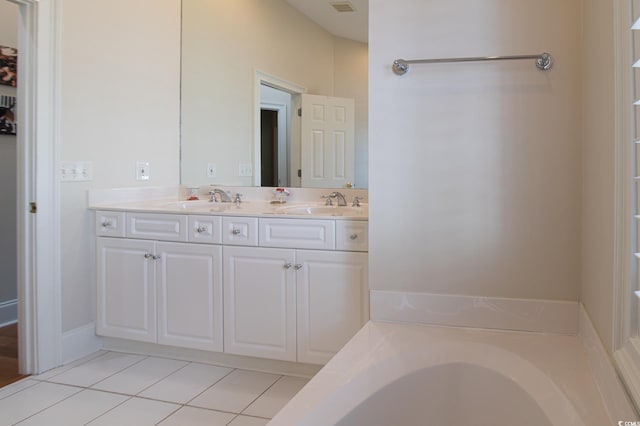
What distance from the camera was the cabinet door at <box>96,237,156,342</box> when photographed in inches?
113

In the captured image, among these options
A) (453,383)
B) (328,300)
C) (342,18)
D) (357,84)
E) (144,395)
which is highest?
(342,18)

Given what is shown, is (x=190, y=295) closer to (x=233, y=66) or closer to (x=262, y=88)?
(x=262, y=88)

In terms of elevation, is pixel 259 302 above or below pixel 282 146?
below

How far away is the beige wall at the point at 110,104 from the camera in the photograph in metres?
2.81

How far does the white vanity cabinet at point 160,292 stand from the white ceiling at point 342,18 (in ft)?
4.95

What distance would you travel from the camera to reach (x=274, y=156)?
3301 millimetres

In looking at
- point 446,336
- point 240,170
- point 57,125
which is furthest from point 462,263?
point 57,125

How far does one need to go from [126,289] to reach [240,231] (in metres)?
0.83

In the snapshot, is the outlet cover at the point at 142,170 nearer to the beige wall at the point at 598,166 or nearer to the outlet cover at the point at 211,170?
the outlet cover at the point at 211,170

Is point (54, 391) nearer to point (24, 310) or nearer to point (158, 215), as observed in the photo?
point (24, 310)

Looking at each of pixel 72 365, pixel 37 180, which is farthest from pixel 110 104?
pixel 72 365

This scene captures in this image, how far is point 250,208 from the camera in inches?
119

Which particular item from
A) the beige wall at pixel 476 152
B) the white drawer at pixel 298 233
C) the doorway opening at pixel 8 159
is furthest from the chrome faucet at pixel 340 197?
the doorway opening at pixel 8 159

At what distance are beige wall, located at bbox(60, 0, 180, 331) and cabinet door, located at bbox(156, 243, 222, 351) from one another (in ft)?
1.64
